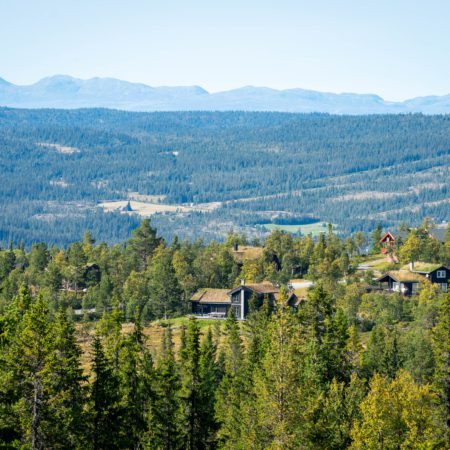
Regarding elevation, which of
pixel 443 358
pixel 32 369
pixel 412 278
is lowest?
pixel 412 278

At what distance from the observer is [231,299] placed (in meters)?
122

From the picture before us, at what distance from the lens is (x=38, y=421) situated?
4291 centimetres

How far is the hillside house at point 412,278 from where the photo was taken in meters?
121

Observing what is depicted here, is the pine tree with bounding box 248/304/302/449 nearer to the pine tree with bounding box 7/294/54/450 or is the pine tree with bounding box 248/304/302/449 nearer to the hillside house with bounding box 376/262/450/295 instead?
the pine tree with bounding box 7/294/54/450

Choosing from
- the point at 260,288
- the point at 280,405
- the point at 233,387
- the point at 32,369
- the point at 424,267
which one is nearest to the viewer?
the point at 32,369

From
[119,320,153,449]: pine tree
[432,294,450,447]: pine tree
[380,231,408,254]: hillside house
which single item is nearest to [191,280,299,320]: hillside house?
[380,231,408,254]: hillside house

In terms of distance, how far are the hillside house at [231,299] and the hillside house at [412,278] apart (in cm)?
1160

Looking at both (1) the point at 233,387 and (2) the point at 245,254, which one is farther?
(2) the point at 245,254

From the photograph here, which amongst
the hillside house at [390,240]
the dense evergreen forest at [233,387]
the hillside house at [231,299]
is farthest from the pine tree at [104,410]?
the hillside house at [390,240]

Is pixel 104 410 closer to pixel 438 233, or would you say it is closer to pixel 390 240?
pixel 438 233

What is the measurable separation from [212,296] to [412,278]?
23.1 metres

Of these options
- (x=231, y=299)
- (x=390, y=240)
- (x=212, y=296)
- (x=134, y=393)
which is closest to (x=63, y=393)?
(x=134, y=393)

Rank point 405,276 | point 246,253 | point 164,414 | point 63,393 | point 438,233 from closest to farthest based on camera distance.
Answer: point 63,393 < point 164,414 < point 405,276 < point 246,253 < point 438,233

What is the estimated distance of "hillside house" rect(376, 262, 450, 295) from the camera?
12056 centimetres
